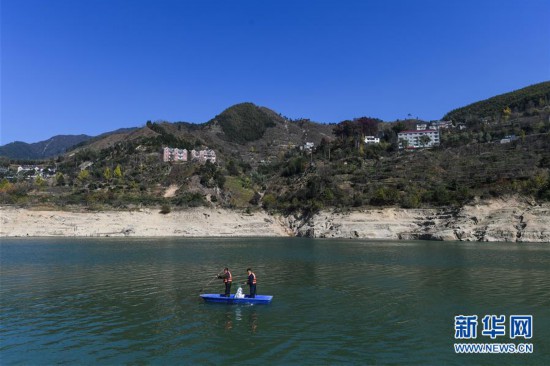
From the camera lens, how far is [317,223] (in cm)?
8744

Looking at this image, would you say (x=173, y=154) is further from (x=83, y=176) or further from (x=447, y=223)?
(x=447, y=223)

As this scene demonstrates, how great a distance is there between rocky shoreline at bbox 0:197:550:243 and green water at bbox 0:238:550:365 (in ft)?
114

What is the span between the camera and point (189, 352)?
1455cm

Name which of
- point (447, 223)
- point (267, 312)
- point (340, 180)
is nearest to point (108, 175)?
point (340, 180)

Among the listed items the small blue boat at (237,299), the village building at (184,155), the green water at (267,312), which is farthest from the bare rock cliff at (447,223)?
the village building at (184,155)

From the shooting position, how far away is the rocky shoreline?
231ft

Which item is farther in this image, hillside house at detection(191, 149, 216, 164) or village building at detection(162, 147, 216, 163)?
hillside house at detection(191, 149, 216, 164)

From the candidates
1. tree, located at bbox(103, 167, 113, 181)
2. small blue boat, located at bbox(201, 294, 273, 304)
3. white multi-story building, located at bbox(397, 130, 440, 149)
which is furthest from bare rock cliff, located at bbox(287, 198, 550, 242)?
white multi-story building, located at bbox(397, 130, 440, 149)

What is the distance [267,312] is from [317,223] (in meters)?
67.5

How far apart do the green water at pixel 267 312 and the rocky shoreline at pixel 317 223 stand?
3473cm

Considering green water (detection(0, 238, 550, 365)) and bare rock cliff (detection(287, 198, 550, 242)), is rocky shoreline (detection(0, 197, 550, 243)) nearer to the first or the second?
bare rock cliff (detection(287, 198, 550, 242))

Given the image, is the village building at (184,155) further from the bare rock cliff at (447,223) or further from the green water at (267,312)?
the green water at (267,312)

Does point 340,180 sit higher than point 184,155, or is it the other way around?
point 184,155

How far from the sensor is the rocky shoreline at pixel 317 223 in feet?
231
